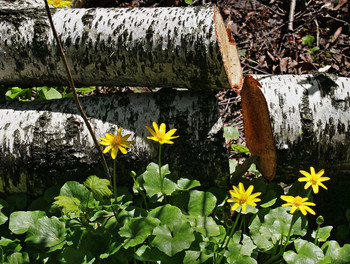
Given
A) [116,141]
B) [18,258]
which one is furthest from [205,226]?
[18,258]

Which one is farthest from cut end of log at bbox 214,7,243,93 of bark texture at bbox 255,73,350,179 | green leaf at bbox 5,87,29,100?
green leaf at bbox 5,87,29,100

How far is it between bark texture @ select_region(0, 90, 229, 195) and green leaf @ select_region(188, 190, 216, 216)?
0.22 metres

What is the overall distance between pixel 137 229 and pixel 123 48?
1043mm

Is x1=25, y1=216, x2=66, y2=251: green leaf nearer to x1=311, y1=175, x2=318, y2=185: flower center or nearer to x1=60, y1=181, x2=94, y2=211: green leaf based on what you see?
x1=60, y1=181, x2=94, y2=211: green leaf

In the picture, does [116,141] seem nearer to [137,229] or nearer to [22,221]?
[137,229]

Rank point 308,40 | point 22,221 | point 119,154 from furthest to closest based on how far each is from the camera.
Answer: point 308,40, point 119,154, point 22,221

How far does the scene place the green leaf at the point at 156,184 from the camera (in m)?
1.98

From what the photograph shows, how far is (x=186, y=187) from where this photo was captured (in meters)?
2.06

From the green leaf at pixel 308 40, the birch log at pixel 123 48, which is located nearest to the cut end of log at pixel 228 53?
the birch log at pixel 123 48

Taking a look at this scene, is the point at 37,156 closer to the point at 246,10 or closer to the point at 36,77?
the point at 36,77

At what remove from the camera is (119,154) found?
2.26m

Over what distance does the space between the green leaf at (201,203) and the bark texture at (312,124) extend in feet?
1.81

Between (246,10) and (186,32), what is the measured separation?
7.21ft

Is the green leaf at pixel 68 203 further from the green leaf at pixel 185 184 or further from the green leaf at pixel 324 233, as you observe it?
the green leaf at pixel 324 233
